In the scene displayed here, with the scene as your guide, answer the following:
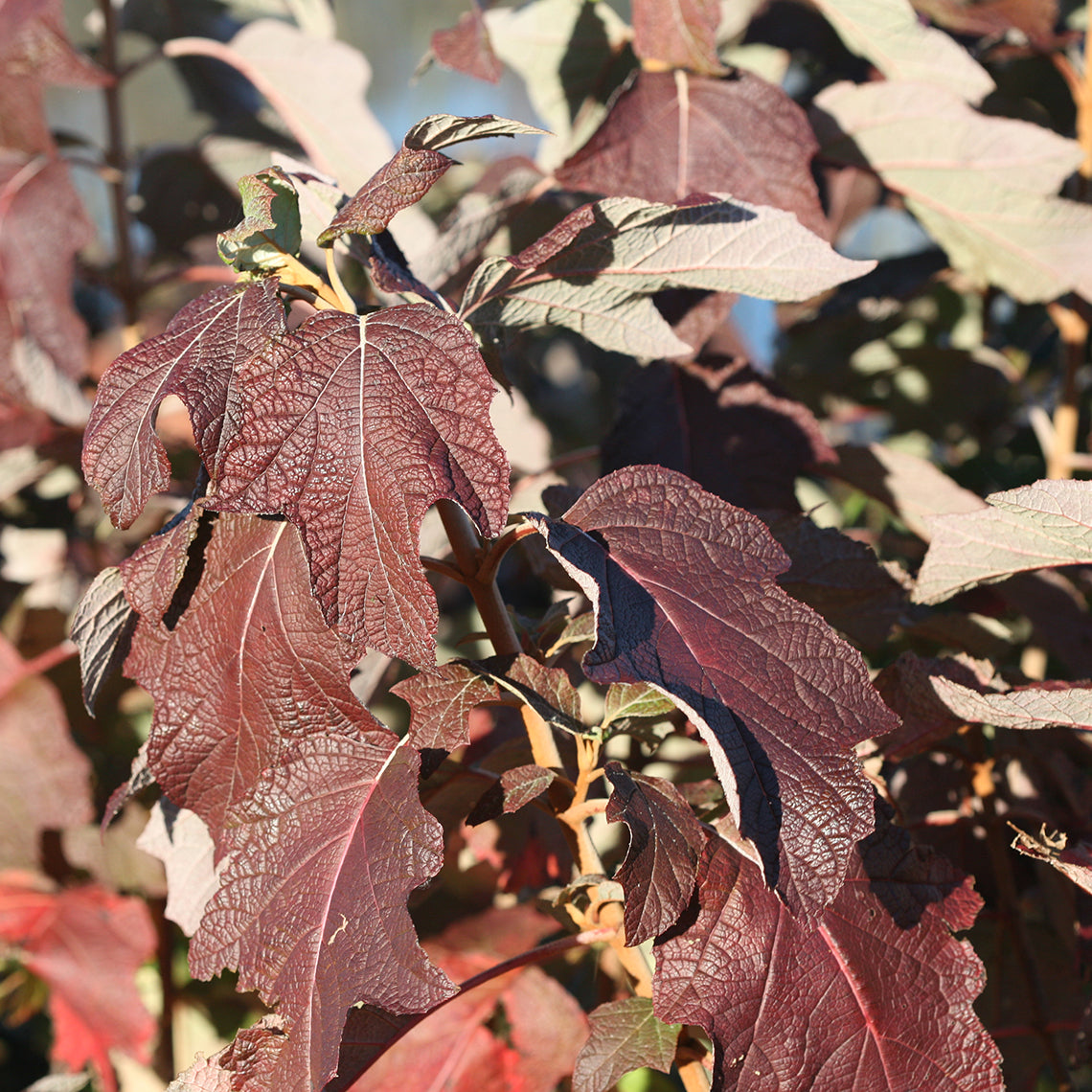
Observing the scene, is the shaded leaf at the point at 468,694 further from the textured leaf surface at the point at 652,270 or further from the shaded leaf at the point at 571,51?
the shaded leaf at the point at 571,51

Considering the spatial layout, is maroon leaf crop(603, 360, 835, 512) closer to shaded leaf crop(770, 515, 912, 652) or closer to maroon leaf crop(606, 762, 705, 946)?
shaded leaf crop(770, 515, 912, 652)

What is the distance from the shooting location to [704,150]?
746 millimetres

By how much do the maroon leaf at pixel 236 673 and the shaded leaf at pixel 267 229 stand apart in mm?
124

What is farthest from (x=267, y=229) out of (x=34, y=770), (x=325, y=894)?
(x=34, y=770)

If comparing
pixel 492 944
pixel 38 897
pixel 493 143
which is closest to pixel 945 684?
pixel 492 944

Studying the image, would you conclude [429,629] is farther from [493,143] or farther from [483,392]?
[493,143]

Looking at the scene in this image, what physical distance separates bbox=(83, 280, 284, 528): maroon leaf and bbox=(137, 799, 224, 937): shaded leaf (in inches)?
9.9

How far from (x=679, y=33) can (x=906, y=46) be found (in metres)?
0.24

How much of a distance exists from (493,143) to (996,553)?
195 cm

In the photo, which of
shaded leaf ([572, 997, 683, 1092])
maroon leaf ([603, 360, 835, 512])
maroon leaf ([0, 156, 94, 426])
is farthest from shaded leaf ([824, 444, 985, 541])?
maroon leaf ([0, 156, 94, 426])

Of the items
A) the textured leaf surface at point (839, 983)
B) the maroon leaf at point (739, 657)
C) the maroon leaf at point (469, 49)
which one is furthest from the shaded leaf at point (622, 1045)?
the maroon leaf at point (469, 49)

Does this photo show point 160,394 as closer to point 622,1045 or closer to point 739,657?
point 739,657

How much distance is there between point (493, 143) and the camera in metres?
2.27

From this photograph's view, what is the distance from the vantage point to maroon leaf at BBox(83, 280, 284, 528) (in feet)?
1.40
